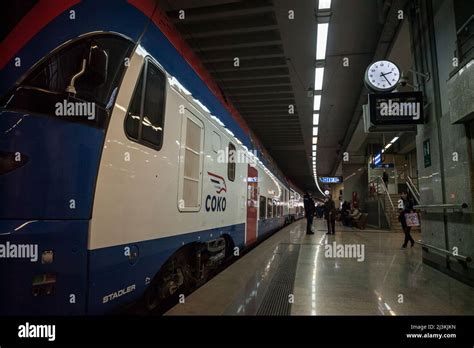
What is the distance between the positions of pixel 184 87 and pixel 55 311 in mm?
2217

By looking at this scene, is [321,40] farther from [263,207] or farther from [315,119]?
[315,119]

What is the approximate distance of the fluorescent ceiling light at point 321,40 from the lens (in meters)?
6.06

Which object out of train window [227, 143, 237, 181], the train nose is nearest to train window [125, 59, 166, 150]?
the train nose

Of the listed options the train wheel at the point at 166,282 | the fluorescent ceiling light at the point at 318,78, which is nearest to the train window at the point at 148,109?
the train wheel at the point at 166,282

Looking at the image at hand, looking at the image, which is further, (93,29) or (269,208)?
(269,208)

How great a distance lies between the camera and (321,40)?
6555 mm

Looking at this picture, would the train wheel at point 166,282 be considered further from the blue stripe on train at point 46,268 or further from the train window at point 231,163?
the train window at point 231,163

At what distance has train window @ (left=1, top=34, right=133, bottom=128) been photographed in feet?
6.13

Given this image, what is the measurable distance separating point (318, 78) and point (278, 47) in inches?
83.5

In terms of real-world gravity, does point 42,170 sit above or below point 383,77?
below

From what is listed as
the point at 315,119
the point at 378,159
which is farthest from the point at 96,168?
the point at 378,159

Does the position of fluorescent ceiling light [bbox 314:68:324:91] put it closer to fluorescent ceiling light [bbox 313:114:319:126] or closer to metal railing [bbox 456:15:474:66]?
fluorescent ceiling light [bbox 313:114:319:126]

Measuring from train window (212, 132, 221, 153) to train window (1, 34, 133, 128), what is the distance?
197 cm

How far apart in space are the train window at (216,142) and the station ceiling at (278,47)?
252 centimetres
